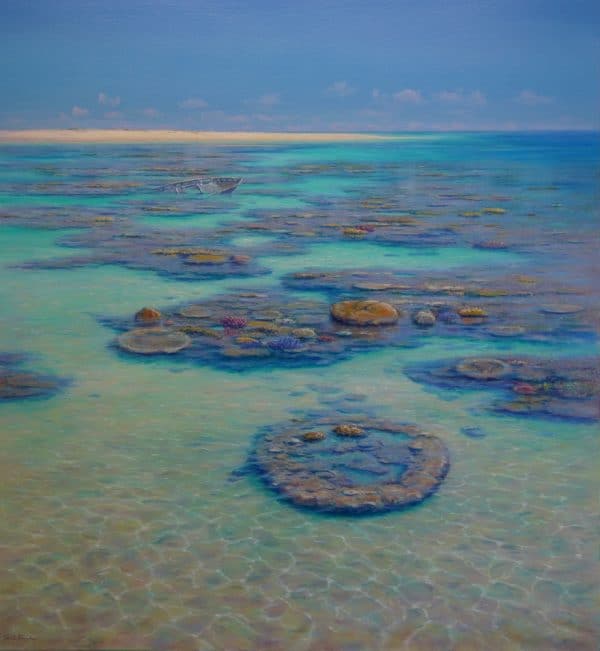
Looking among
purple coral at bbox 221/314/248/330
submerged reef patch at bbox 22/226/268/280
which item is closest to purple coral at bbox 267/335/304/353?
purple coral at bbox 221/314/248/330

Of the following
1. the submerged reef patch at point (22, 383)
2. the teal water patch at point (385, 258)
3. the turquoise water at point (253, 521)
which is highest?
the teal water patch at point (385, 258)

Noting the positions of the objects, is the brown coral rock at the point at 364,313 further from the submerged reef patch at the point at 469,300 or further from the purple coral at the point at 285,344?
the purple coral at the point at 285,344

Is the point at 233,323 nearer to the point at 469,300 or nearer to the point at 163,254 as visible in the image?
the point at 469,300

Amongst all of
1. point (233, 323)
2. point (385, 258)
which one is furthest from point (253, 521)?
point (385, 258)

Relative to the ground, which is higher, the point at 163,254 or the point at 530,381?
the point at 163,254


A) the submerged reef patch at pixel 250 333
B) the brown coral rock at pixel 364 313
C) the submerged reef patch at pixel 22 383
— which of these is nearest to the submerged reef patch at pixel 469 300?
the brown coral rock at pixel 364 313

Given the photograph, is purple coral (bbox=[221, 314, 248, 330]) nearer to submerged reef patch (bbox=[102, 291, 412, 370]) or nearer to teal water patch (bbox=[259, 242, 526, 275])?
submerged reef patch (bbox=[102, 291, 412, 370])

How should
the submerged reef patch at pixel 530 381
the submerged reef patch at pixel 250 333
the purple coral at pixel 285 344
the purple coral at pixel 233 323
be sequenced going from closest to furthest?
1. the submerged reef patch at pixel 530 381
2. the submerged reef patch at pixel 250 333
3. the purple coral at pixel 285 344
4. the purple coral at pixel 233 323

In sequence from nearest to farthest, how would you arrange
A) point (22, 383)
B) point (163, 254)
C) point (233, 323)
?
point (22, 383), point (233, 323), point (163, 254)

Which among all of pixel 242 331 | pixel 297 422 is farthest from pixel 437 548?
pixel 242 331
